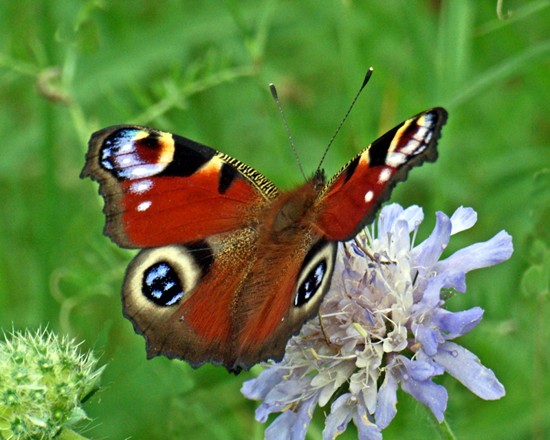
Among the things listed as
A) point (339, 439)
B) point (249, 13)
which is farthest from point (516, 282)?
point (249, 13)

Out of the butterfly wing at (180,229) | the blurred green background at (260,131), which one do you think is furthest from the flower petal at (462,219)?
the butterfly wing at (180,229)

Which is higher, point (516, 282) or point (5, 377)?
point (5, 377)

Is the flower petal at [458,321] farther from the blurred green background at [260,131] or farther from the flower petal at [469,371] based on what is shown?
the blurred green background at [260,131]

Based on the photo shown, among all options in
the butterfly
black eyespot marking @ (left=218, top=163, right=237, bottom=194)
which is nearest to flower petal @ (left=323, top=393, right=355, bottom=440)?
the butterfly

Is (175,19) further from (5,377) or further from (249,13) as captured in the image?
(5,377)

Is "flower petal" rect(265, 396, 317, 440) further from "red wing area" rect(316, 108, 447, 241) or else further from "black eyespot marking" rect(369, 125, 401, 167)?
"black eyespot marking" rect(369, 125, 401, 167)


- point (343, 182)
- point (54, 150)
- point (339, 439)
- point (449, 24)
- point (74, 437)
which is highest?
point (343, 182)

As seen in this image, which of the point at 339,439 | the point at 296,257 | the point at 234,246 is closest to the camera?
the point at 296,257

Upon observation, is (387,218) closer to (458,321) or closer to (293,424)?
(458,321)
